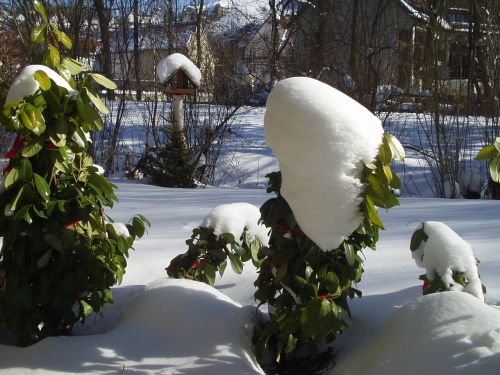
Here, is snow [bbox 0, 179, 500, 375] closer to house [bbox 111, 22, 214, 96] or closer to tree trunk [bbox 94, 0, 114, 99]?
house [bbox 111, 22, 214, 96]

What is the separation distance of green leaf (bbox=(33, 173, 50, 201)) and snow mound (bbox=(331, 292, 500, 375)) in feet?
3.97

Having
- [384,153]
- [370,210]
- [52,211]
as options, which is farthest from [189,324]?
[384,153]

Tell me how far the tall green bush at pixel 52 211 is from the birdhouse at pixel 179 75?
6.03 meters

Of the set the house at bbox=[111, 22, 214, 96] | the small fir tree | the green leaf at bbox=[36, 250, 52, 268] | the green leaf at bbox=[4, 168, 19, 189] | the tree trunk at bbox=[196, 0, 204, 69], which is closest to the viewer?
the green leaf at bbox=[4, 168, 19, 189]

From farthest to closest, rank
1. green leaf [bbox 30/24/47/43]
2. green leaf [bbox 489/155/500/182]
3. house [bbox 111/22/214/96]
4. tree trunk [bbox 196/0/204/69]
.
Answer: tree trunk [bbox 196/0/204/69], house [bbox 111/22/214/96], green leaf [bbox 30/24/47/43], green leaf [bbox 489/155/500/182]

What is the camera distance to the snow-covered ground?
64.3 inches

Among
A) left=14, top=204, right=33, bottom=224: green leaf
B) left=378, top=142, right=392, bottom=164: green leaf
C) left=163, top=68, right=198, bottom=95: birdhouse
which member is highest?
left=163, top=68, right=198, bottom=95: birdhouse

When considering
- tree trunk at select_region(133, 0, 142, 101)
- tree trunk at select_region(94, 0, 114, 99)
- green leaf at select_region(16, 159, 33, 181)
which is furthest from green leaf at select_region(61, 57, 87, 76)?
tree trunk at select_region(133, 0, 142, 101)

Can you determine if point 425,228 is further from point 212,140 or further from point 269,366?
point 212,140

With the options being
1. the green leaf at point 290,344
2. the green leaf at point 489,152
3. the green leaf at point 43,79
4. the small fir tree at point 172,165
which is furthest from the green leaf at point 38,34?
the small fir tree at point 172,165

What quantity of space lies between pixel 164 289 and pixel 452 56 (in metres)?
7.77

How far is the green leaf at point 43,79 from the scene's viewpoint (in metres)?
1.84

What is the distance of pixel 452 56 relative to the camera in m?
8.62

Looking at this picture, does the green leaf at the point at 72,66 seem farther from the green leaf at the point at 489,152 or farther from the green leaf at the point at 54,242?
the green leaf at the point at 489,152
